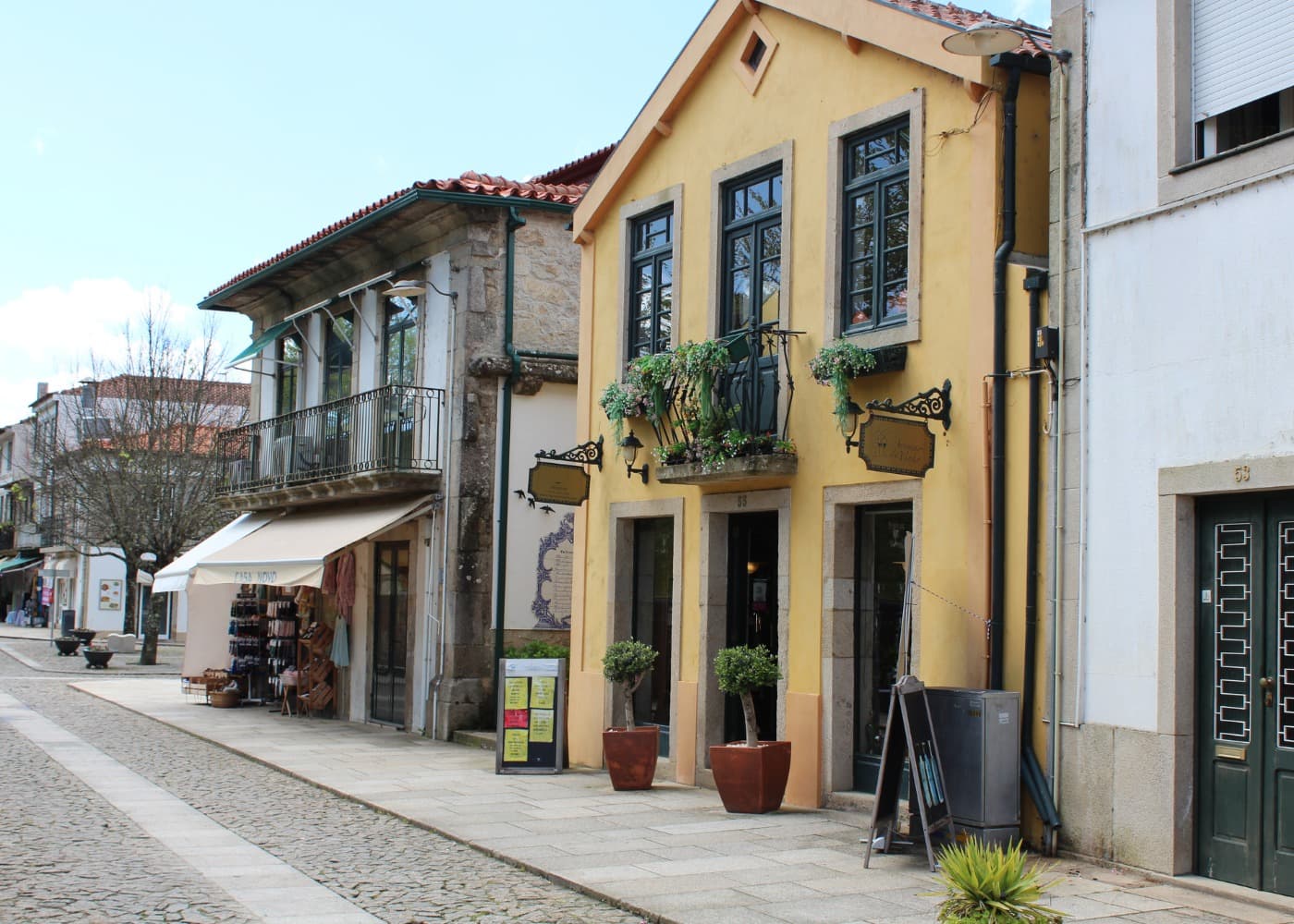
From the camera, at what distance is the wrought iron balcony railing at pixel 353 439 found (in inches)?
687

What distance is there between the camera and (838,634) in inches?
430

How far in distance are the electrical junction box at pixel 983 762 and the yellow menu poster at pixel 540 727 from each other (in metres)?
5.31

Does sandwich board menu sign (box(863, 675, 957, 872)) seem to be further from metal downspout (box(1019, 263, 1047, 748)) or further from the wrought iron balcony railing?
the wrought iron balcony railing

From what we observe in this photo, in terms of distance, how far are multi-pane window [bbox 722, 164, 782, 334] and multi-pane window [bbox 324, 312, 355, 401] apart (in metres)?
8.78

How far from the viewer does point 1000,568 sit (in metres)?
9.31

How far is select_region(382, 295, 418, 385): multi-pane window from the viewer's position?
18.4 metres

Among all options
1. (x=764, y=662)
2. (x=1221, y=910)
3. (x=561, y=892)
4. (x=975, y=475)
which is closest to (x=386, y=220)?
(x=764, y=662)

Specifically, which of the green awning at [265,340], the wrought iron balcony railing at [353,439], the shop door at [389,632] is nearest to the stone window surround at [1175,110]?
the wrought iron balcony railing at [353,439]

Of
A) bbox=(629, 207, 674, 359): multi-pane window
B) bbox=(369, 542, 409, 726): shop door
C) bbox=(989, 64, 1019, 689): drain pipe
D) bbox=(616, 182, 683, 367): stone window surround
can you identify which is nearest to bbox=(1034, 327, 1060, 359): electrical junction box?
bbox=(989, 64, 1019, 689): drain pipe

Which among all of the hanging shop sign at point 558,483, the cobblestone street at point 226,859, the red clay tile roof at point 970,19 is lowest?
the cobblestone street at point 226,859

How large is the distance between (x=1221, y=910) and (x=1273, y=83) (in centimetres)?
449

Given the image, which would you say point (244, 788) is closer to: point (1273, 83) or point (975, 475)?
point (975, 475)

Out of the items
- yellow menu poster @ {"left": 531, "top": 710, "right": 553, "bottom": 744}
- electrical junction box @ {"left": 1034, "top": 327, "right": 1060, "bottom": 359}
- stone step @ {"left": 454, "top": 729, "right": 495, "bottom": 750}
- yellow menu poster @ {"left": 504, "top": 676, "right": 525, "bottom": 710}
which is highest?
electrical junction box @ {"left": 1034, "top": 327, "right": 1060, "bottom": 359}

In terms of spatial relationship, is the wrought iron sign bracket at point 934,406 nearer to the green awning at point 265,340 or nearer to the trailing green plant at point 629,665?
the trailing green plant at point 629,665
